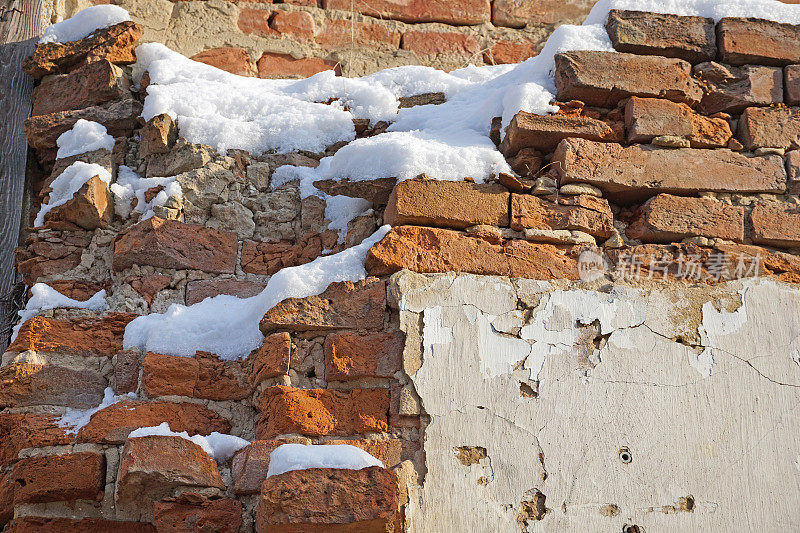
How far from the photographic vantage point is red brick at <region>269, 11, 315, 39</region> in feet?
11.9

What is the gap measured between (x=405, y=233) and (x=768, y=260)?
108cm

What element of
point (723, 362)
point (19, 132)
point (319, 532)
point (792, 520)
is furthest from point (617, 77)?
point (19, 132)

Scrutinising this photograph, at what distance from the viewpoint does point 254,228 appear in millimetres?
3051

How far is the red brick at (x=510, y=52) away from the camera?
12.4ft

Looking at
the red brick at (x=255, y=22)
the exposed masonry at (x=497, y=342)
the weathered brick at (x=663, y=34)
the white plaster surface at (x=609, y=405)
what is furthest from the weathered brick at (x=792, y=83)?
the red brick at (x=255, y=22)

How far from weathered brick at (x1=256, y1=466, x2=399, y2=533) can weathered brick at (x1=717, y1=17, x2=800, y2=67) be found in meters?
1.81

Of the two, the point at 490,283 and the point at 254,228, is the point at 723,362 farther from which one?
the point at 254,228

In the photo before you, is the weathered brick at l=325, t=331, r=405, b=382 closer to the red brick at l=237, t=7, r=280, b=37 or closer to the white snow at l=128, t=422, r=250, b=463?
the white snow at l=128, t=422, r=250, b=463

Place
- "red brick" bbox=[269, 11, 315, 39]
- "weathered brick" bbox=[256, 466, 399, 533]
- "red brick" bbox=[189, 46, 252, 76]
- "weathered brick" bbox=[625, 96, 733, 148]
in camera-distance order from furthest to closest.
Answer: "red brick" bbox=[269, 11, 315, 39] < "red brick" bbox=[189, 46, 252, 76] < "weathered brick" bbox=[625, 96, 733, 148] < "weathered brick" bbox=[256, 466, 399, 533]

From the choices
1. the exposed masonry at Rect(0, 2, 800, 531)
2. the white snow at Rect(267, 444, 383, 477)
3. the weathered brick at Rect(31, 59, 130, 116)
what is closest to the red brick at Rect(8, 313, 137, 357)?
the exposed masonry at Rect(0, 2, 800, 531)

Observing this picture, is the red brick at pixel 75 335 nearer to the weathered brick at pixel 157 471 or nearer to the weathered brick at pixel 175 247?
the weathered brick at pixel 175 247

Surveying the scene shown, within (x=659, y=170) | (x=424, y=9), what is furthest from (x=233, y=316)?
(x=424, y=9)

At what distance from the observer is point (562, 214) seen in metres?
2.63

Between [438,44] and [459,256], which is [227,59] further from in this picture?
[459,256]
